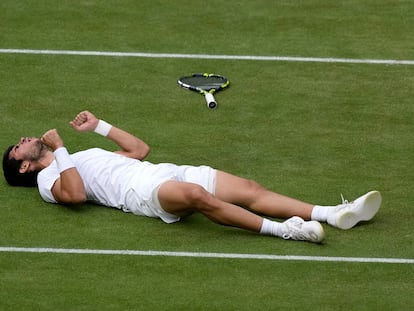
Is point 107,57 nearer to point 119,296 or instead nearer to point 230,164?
point 230,164

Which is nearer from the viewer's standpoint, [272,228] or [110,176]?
[272,228]

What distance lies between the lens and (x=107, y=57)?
52.1 ft

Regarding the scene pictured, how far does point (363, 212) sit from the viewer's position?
1196 cm

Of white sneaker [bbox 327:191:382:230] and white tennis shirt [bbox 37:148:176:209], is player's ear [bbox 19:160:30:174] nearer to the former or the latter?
white tennis shirt [bbox 37:148:176:209]

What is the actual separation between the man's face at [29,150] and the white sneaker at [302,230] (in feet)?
7.88

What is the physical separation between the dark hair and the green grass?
8 centimetres

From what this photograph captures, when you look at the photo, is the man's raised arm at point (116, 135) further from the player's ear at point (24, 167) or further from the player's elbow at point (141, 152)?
the player's ear at point (24, 167)

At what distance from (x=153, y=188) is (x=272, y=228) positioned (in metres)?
1.07

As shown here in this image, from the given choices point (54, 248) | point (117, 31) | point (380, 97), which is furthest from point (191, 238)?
point (117, 31)

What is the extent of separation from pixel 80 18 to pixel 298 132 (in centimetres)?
391

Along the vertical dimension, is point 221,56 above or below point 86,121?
below

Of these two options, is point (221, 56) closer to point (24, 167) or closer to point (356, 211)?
point (24, 167)

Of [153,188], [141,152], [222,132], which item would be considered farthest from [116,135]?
[222,132]

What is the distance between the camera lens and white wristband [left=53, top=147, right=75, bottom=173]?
12180mm
